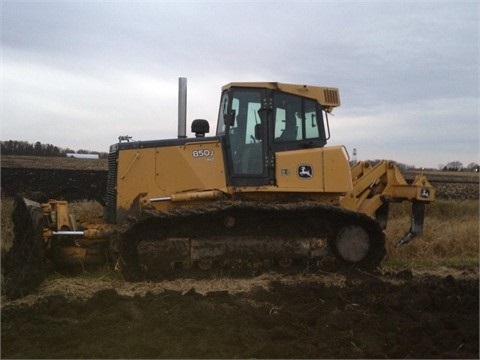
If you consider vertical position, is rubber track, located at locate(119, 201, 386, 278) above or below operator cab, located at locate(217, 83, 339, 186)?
below

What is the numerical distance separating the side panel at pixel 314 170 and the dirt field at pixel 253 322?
5.98 ft

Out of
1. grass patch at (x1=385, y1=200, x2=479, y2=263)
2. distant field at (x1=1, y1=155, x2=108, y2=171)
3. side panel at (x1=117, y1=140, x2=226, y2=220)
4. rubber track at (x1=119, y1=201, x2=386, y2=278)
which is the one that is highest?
distant field at (x1=1, y1=155, x2=108, y2=171)

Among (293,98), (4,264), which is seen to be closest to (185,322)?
(4,264)

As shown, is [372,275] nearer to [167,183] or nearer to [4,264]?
[167,183]

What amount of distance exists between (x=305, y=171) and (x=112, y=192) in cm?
336

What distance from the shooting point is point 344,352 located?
212 inches

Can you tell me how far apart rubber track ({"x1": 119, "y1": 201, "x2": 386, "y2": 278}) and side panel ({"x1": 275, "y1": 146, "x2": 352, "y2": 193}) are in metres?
0.51

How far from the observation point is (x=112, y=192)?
1017 centimetres

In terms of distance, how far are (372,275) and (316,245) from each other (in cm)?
100

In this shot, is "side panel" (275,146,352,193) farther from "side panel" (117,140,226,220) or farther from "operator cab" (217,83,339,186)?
"side panel" (117,140,226,220)

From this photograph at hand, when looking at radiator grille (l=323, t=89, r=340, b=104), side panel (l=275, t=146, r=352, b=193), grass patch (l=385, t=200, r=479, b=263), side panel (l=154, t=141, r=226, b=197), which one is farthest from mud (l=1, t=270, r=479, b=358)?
grass patch (l=385, t=200, r=479, b=263)

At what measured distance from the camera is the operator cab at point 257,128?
31.4 ft

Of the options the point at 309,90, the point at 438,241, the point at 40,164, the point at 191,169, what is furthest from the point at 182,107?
the point at 40,164

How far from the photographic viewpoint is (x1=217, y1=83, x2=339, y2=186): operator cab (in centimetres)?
957
